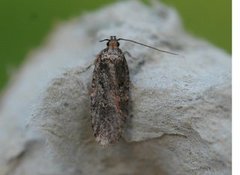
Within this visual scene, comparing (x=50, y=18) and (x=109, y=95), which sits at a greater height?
(x=50, y=18)

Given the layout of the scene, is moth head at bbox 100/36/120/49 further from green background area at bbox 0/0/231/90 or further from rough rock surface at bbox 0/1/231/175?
green background area at bbox 0/0/231/90

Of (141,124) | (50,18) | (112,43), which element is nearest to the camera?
(141,124)

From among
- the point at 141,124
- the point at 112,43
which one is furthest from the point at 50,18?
the point at 141,124

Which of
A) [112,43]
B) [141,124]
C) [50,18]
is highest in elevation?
[50,18]

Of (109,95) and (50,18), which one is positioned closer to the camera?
(109,95)

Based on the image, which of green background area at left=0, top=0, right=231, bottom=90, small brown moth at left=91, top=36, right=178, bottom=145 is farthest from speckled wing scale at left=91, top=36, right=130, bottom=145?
green background area at left=0, top=0, right=231, bottom=90

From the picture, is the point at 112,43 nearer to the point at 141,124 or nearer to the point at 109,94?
the point at 109,94

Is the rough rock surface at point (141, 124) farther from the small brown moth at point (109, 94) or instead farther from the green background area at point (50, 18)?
the green background area at point (50, 18)

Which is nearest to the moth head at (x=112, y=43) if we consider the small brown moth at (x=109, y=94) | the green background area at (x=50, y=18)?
the small brown moth at (x=109, y=94)
